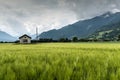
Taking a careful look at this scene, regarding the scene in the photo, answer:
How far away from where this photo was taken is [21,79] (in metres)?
4.08

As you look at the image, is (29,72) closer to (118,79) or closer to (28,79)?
(28,79)

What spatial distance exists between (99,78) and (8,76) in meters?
1.53

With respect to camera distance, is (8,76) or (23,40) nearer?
(8,76)

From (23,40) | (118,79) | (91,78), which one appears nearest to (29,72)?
(91,78)

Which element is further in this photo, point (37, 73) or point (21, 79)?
point (37, 73)

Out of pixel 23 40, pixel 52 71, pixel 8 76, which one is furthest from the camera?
pixel 23 40

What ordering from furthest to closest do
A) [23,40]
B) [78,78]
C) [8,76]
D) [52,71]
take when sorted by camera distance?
1. [23,40]
2. [52,71]
3. [78,78]
4. [8,76]

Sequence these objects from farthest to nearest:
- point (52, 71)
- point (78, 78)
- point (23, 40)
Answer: point (23, 40) < point (52, 71) < point (78, 78)

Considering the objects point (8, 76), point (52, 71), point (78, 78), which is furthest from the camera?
point (52, 71)

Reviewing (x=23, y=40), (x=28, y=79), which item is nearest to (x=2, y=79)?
(x=28, y=79)

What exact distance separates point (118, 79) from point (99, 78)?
1.05ft

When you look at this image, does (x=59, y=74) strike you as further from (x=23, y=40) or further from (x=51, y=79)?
(x=23, y=40)

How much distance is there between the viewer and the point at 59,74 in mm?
4281

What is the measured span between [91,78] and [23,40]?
123 metres
